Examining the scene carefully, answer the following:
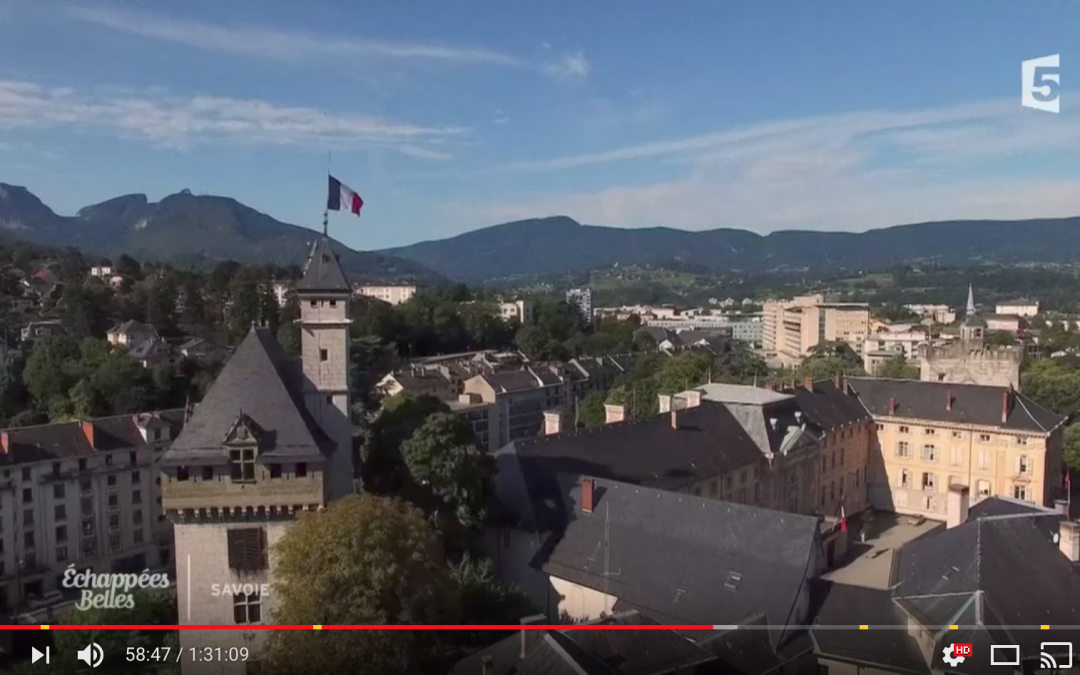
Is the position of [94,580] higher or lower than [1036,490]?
lower

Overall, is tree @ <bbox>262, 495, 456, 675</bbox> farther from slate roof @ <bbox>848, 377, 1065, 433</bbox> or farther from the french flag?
slate roof @ <bbox>848, 377, 1065, 433</bbox>

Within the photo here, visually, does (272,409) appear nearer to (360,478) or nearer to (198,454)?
(198,454)

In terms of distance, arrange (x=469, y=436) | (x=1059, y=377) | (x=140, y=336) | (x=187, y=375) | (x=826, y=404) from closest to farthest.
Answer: (x=469, y=436) < (x=826, y=404) < (x=1059, y=377) < (x=187, y=375) < (x=140, y=336)

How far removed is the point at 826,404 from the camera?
1999 inches

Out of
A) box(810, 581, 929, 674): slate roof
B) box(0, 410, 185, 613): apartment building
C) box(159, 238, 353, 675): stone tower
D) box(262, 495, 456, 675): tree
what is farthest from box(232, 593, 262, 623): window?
box(0, 410, 185, 613): apartment building

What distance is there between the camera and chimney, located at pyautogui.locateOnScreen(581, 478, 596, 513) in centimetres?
3058

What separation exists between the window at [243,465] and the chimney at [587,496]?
11.7m

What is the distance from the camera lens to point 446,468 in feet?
92.8

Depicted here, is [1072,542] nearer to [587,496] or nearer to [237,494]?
[587,496]

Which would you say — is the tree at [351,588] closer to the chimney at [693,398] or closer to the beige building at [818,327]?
the chimney at [693,398]

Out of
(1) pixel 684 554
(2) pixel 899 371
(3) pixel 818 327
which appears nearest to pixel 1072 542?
(1) pixel 684 554

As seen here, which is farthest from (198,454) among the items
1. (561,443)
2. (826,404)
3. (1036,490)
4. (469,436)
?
(1036,490)

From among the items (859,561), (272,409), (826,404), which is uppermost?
(272,409)

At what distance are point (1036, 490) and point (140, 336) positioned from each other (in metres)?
79.3
